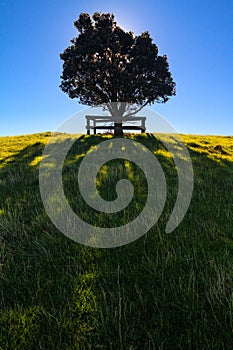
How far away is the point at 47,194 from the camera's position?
510 cm

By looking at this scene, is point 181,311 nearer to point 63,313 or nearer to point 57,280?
point 63,313

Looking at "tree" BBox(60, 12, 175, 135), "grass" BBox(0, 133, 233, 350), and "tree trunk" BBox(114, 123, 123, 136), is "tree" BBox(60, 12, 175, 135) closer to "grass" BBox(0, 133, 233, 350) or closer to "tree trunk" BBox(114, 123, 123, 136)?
"tree trunk" BBox(114, 123, 123, 136)

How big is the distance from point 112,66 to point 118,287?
21.6 metres

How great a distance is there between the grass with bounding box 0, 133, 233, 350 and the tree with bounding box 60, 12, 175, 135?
1845 centimetres

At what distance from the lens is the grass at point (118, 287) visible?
1.78 m

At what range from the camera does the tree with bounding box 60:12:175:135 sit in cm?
2155

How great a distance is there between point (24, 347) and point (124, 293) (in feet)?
2.88

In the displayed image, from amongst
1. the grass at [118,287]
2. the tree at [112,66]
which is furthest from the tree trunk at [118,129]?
the grass at [118,287]

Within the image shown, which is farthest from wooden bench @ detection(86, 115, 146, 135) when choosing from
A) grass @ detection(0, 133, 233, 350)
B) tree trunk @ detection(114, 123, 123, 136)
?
grass @ detection(0, 133, 233, 350)

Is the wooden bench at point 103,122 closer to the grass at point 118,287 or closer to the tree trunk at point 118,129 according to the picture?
the tree trunk at point 118,129

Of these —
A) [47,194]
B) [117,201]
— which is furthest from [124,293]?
[47,194]

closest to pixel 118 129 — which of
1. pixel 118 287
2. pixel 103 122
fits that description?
pixel 103 122

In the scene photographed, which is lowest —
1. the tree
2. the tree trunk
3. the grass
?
the grass

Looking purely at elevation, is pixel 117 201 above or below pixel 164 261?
above
